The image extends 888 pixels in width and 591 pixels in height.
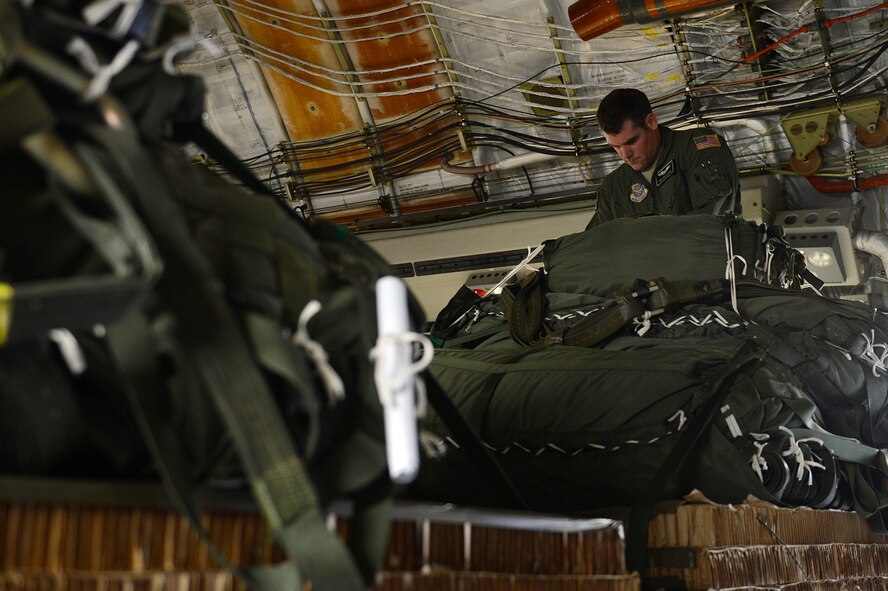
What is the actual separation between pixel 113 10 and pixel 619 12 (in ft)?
10.6

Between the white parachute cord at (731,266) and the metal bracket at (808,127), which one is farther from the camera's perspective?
the metal bracket at (808,127)

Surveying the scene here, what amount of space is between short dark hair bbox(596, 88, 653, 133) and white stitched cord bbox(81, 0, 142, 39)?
2.90 m

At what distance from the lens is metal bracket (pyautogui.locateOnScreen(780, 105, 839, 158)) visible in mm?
3859

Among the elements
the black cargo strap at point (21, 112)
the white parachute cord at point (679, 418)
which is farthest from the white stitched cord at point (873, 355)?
the black cargo strap at point (21, 112)

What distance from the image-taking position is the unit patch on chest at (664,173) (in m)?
3.56

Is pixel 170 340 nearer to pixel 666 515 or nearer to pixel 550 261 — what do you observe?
pixel 666 515

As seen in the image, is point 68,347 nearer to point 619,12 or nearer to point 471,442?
point 471,442

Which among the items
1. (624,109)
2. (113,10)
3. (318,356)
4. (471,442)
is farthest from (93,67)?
(624,109)

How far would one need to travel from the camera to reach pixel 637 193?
362 centimetres

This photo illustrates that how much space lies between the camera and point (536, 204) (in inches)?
181

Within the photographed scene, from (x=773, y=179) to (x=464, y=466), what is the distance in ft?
10.1

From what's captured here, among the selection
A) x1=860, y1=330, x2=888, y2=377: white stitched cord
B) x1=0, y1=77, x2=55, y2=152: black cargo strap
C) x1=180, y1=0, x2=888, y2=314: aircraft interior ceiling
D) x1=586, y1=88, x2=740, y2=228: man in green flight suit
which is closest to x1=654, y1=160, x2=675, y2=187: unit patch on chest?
x1=586, y1=88, x2=740, y2=228: man in green flight suit

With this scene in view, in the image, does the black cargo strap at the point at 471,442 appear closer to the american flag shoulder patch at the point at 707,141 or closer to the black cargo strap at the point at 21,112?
the black cargo strap at the point at 21,112

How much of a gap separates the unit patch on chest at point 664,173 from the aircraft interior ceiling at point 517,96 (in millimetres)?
632
